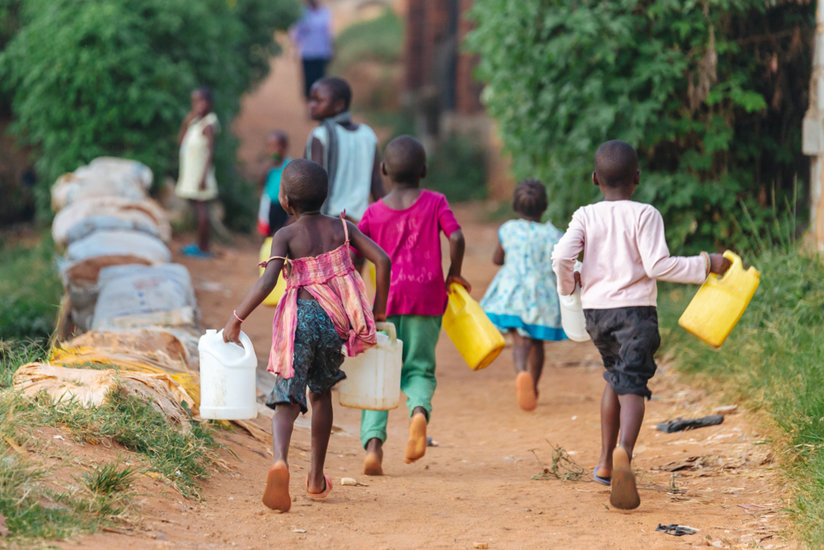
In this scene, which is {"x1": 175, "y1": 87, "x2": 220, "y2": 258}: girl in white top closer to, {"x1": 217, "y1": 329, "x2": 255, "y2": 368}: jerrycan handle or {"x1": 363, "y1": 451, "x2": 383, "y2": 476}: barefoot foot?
{"x1": 363, "y1": 451, "x2": 383, "y2": 476}: barefoot foot

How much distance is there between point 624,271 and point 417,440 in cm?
115

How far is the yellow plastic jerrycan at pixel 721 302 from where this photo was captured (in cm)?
409

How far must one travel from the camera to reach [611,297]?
4.12 meters

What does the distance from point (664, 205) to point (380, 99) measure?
1488 cm

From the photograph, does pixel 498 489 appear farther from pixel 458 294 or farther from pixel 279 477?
pixel 279 477

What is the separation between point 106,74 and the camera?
1023cm

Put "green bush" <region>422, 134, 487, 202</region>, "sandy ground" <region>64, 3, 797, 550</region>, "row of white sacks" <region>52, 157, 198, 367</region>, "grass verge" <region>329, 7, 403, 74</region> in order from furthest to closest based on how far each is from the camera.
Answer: "grass verge" <region>329, 7, 403, 74</region> < "green bush" <region>422, 134, 487, 202</region> < "row of white sacks" <region>52, 157, 198, 367</region> < "sandy ground" <region>64, 3, 797, 550</region>

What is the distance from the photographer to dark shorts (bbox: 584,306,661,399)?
4.08 metres

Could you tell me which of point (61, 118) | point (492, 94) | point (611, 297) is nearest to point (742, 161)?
point (492, 94)

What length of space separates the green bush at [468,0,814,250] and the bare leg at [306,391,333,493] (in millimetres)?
3882

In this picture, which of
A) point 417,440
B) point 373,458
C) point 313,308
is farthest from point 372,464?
point 313,308

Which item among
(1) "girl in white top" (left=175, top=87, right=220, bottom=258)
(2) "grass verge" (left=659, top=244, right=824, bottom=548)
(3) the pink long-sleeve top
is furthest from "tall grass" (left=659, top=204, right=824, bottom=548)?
(1) "girl in white top" (left=175, top=87, right=220, bottom=258)

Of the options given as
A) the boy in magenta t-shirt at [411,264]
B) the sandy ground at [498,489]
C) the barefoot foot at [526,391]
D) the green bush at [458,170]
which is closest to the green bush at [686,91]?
the sandy ground at [498,489]

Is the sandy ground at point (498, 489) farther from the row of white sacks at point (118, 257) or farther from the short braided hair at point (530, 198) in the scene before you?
the short braided hair at point (530, 198)
